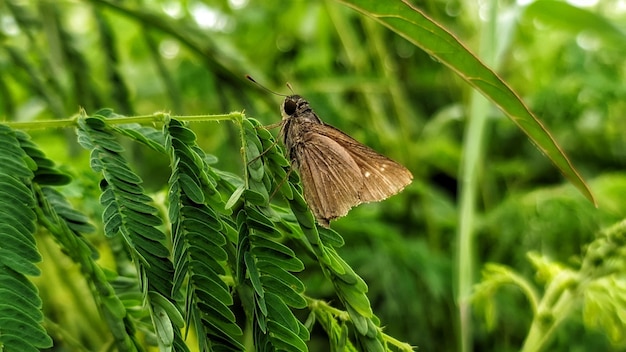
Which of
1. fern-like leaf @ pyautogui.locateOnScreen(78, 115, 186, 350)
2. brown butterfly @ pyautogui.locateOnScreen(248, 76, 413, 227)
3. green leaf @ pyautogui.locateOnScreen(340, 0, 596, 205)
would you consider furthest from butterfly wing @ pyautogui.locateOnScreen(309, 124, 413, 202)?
fern-like leaf @ pyautogui.locateOnScreen(78, 115, 186, 350)

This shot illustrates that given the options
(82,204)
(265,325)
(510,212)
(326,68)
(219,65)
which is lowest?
(265,325)

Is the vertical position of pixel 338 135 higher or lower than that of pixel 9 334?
higher

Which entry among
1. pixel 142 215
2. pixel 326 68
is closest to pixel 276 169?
pixel 142 215

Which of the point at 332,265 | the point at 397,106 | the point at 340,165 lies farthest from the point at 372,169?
the point at 397,106

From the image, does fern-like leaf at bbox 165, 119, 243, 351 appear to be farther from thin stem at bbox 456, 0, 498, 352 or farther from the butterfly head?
thin stem at bbox 456, 0, 498, 352

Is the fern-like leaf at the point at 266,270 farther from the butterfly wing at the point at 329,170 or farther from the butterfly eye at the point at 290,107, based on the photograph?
the butterfly eye at the point at 290,107

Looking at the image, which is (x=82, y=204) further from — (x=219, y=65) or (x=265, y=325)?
(x=265, y=325)
